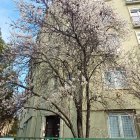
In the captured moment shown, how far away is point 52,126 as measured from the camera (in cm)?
1493

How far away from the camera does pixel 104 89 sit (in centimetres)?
1381

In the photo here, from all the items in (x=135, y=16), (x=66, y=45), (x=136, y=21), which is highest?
(x=135, y=16)

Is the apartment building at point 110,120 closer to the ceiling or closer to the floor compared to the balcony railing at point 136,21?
closer to the floor

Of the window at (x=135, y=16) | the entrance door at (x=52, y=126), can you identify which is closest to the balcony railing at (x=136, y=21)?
the window at (x=135, y=16)

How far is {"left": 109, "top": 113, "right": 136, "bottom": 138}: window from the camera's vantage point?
13.0 metres

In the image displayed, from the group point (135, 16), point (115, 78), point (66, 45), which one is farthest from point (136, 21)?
point (66, 45)

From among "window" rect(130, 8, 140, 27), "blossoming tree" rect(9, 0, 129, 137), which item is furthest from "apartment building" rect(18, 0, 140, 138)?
"window" rect(130, 8, 140, 27)

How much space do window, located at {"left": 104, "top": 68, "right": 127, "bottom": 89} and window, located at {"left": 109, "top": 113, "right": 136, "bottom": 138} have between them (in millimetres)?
1979

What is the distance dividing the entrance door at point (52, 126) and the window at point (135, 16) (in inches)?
425

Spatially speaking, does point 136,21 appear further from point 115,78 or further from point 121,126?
point 121,126

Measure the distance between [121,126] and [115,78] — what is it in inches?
125

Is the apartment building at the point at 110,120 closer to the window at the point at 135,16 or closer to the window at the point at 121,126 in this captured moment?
the window at the point at 121,126

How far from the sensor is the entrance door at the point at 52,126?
1471cm

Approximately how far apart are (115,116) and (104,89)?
187cm
